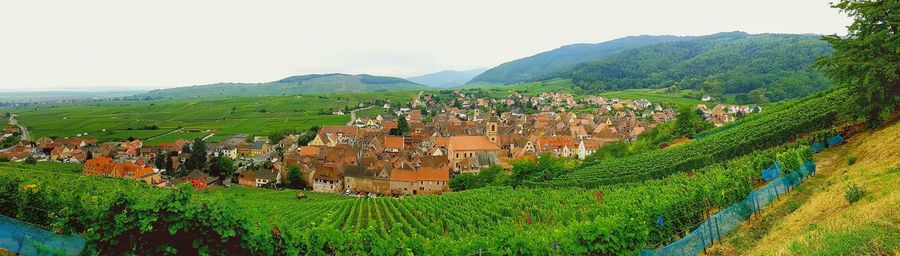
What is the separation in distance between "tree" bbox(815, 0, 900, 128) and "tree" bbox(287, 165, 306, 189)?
195 feet

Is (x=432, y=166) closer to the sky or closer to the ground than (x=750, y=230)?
closer to the ground

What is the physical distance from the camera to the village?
6550 centimetres

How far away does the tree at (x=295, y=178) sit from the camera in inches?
2638

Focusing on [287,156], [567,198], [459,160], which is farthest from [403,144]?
[567,198]

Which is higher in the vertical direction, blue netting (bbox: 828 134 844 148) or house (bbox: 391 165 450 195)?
blue netting (bbox: 828 134 844 148)

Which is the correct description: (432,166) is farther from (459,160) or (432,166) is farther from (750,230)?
(750,230)

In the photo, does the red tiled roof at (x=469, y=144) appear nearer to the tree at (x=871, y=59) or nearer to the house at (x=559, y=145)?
the house at (x=559, y=145)

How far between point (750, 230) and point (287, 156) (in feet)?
235

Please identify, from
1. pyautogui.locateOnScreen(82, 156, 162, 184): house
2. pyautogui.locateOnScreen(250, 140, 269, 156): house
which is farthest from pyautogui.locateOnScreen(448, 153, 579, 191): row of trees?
pyautogui.locateOnScreen(250, 140, 269, 156): house

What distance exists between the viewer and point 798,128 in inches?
1235

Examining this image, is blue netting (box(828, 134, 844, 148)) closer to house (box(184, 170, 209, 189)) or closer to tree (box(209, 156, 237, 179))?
house (box(184, 170, 209, 189))

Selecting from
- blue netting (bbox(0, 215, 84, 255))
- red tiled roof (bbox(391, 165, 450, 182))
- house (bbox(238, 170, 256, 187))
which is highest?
blue netting (bbox(0, 215, 84, 255))

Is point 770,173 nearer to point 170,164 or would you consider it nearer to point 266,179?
point 266,179

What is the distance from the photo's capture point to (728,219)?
14.7 meters
